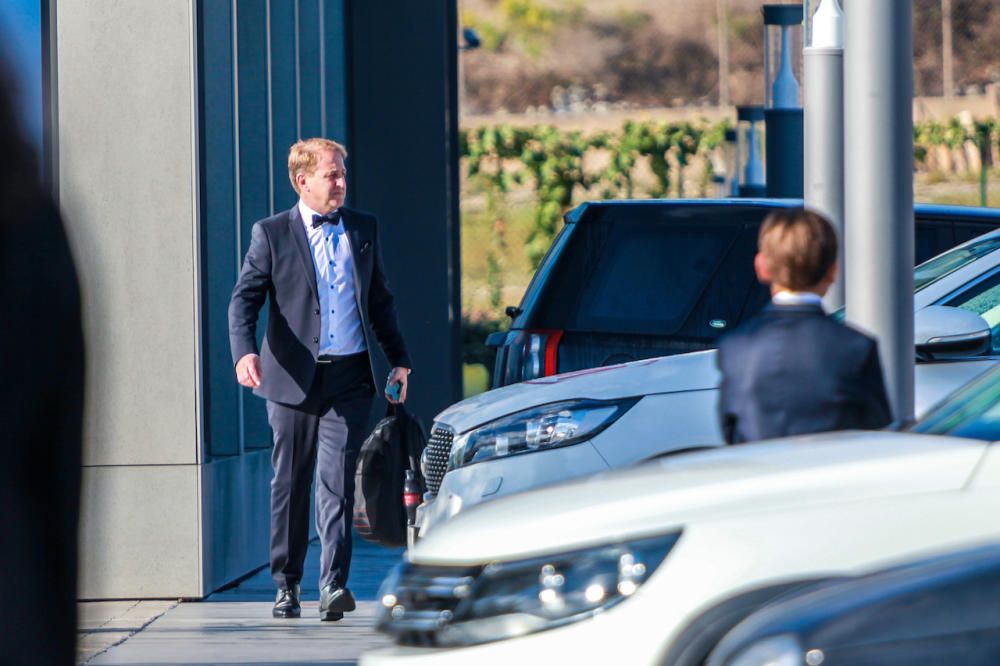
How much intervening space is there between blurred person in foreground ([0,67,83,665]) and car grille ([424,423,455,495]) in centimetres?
439

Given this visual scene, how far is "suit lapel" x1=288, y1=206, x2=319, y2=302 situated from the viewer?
726 cm

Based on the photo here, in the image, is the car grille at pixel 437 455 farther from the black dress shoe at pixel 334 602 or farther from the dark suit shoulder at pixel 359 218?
the dark suit shoulder at pixel 359 218

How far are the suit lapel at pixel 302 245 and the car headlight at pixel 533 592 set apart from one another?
3796 millimetres

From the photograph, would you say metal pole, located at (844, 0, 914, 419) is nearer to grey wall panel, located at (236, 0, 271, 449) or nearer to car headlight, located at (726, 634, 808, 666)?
car headlight, located at (726, 634, 808, 666)

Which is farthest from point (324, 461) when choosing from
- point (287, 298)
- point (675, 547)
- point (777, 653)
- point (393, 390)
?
point (777, 653)

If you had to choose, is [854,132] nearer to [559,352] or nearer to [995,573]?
[559,352]

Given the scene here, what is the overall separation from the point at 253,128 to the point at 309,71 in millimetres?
1621

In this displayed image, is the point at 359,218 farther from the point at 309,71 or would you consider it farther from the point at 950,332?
the point at 309,71

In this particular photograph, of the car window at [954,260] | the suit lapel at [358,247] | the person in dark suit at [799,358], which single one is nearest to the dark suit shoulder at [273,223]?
the suit lapel at [358,247]

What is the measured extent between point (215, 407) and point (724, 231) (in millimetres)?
2592

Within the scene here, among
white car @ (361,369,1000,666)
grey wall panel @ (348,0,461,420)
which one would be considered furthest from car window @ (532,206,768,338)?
white car @ (361,369,1000,666)

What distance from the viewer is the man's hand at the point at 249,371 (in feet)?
23.1

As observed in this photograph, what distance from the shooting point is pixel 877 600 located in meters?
2.49

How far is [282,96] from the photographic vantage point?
10.5 meters
